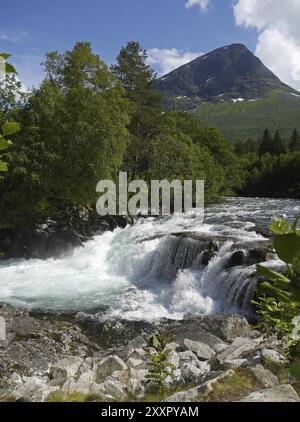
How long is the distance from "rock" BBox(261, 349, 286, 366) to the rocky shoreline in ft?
0.05

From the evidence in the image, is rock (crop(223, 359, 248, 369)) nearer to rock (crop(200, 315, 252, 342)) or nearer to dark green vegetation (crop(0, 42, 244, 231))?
rock (crop(200, 315, 252, 342))

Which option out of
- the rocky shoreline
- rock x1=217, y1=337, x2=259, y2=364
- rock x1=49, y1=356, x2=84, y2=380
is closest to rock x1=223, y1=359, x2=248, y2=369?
the rocky shoreline

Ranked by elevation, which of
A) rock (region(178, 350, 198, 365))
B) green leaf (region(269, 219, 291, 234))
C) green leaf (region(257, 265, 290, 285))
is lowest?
rock (region(178, 350, 198, 365))

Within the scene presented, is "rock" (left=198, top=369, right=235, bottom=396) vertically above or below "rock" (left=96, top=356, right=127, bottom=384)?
above

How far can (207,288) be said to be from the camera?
15922 millimetres

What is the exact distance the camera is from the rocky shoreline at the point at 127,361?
5738 millimetres

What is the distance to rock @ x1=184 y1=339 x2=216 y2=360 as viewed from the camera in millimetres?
9501

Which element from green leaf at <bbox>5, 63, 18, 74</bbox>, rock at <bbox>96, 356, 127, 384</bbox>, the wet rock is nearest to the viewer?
green leaf at <bbox>5, 63, 18, 74</bbox>

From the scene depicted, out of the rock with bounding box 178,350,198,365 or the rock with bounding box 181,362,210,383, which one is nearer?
the rock with bounding box 181,362,210,383

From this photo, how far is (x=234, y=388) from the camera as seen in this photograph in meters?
5.47

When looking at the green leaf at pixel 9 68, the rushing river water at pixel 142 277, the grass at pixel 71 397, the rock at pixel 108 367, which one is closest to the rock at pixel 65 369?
the rock at pixel 108 367

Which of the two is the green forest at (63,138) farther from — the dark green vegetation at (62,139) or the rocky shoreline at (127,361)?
the rocky shoreline at (127,361)
